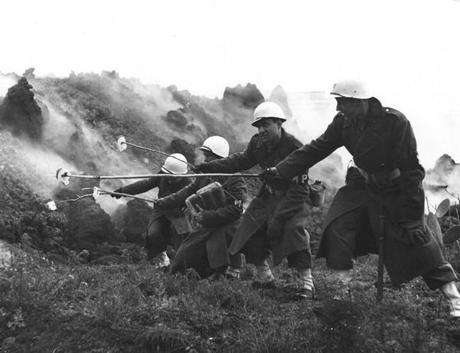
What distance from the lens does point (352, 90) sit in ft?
18.0

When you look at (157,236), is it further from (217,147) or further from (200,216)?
(200,216)

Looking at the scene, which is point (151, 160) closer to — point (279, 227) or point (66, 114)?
point (66, 114)

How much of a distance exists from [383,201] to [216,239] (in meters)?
2.59

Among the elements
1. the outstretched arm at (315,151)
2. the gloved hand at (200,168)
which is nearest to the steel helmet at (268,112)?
the gloved hand at (200,168)

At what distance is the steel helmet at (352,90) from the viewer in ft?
18.0

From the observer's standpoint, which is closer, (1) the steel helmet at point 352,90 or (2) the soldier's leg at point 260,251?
(1) the steel helmet at point 352,90

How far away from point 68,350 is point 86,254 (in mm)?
6215

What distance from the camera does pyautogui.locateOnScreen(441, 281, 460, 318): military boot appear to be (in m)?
5.22

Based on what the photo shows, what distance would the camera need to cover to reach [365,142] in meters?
5.55

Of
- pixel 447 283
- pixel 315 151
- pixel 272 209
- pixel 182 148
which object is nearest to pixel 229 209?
pixel 272 209

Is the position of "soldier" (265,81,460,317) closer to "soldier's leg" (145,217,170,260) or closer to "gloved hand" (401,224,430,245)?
"gloved hand" (401,224,430,245)

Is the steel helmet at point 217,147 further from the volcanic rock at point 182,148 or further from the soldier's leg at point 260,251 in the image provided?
the volcanic rock at point 182,148

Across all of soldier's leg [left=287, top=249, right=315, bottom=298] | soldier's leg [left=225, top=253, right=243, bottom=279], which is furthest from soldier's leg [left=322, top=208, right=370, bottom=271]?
soldier's leg [left=225, top=253, right=243, bottom=279]

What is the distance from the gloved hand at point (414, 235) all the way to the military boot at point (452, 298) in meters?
0.39
